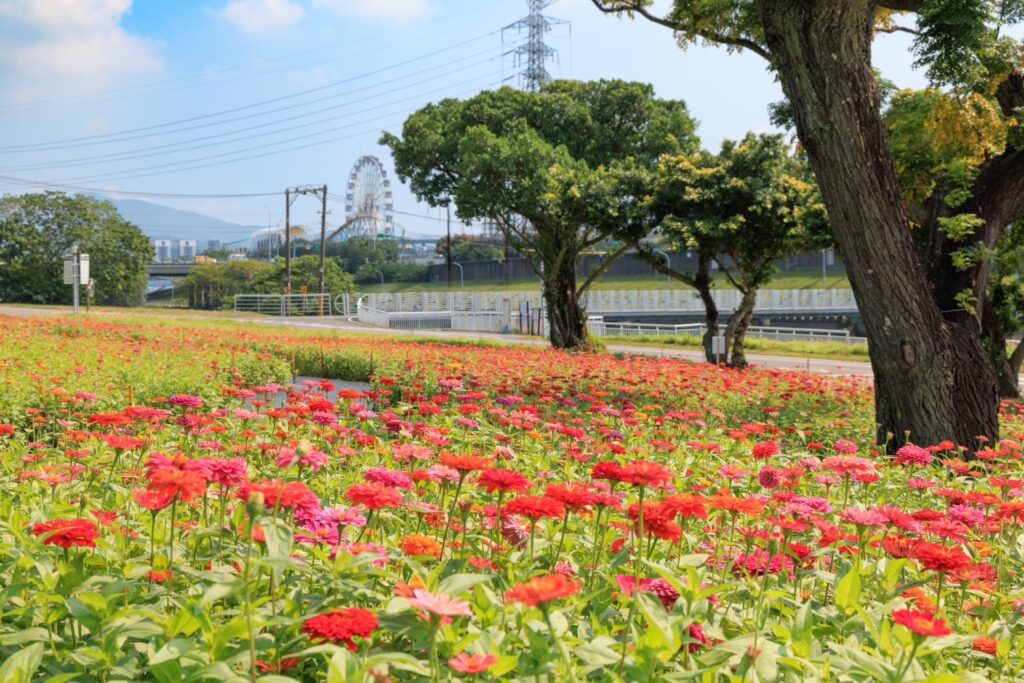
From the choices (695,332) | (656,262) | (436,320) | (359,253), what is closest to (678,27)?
(656,262)

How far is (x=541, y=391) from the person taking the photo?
23.8ft

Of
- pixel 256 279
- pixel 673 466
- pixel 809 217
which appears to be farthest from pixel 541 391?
pixel 256 279

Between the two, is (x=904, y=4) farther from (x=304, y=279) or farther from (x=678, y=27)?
(x=304, y=279)

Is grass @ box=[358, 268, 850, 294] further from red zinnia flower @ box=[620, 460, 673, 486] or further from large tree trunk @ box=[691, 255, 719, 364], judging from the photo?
red zinnia flower @ box=[620, 460, 673, 486]

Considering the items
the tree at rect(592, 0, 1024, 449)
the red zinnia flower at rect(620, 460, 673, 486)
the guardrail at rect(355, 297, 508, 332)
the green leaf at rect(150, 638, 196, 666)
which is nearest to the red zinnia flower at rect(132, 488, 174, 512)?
the green leaf at rect(150, 638, 196, 666)

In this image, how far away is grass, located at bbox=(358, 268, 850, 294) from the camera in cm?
6212

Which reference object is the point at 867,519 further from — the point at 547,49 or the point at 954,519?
the point at 547,49

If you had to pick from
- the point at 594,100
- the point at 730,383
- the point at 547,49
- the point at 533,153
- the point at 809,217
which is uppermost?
the point at 547,49

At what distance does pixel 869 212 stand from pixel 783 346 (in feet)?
80.6

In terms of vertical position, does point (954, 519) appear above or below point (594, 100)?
below

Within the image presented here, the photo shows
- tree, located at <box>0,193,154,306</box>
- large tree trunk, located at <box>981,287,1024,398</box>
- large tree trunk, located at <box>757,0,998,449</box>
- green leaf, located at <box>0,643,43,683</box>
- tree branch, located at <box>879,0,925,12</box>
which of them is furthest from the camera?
tree, located at <box>0,193,154,306</box>

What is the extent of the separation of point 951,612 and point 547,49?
134 ft

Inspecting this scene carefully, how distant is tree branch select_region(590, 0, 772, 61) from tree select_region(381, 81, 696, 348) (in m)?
10.6

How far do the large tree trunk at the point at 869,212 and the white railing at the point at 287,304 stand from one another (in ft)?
144
